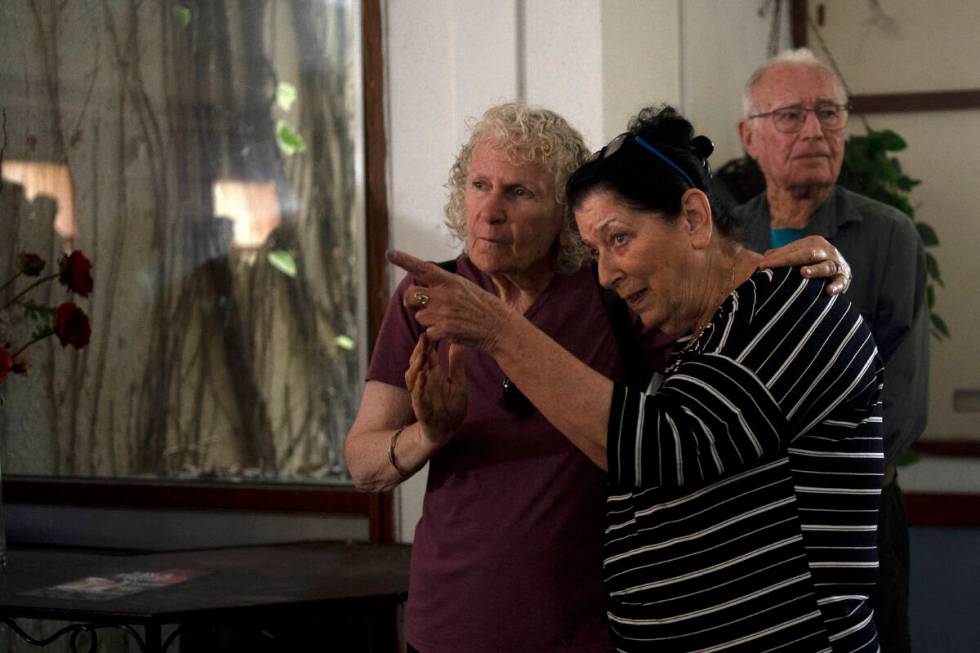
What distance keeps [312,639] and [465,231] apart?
55.8 inches

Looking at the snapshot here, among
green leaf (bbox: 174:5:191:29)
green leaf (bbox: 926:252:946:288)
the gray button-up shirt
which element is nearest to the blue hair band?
the gray button-up shirt

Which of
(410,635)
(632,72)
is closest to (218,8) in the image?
(632,72)

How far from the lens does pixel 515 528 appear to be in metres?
1.79

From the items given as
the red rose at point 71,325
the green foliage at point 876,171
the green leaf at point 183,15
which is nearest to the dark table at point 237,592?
the red rose at point 71,325

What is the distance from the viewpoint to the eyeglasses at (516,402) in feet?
5.98

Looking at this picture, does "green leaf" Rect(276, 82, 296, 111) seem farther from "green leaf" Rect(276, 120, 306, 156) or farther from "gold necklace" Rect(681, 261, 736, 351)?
"gold necklace" Rect(681, 261, 736, 351)

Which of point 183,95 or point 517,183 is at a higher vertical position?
point 183,95

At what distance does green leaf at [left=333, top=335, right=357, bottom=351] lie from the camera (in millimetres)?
3301

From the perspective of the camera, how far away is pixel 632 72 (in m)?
3.01

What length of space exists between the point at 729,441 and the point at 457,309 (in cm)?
37

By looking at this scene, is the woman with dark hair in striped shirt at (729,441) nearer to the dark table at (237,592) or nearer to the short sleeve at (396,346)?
the short sleeve at (396,346)

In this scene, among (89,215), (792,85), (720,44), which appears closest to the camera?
(792,85)

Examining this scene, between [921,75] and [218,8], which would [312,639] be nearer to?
[218,8]

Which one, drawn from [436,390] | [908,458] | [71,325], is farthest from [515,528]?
[908,458]
